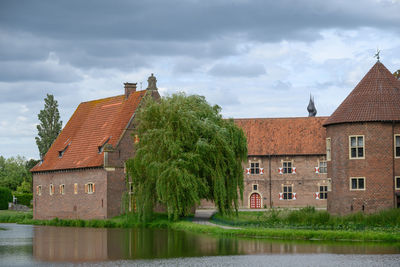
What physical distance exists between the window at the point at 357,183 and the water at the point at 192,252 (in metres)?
12.1

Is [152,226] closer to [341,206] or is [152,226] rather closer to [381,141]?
[341,206]

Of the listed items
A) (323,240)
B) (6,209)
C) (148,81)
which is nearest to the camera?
(323,240)

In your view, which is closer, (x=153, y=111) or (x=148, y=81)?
(x=153, y=111)

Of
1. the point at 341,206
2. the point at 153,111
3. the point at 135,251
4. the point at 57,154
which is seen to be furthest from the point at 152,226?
the point at 57,154

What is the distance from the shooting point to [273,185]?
60.1 metres

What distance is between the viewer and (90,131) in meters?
54.1

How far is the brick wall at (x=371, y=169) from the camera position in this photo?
4094 cm

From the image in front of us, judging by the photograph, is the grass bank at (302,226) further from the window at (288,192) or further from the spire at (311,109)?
the spire at (311,109)

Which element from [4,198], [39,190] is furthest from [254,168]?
[4,198]

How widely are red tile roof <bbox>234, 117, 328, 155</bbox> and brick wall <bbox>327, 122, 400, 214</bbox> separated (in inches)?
658

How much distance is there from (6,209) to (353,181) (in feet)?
141

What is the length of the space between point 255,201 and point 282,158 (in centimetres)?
443

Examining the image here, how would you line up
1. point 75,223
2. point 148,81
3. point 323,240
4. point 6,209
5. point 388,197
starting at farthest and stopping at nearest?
point 6,209
point 148,81
point 75,223
point 388,197
point 323,240

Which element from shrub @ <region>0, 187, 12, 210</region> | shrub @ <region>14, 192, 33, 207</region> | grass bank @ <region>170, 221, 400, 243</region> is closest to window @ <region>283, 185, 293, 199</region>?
grass bank @ <region>170, 221, 400, 243</region>
